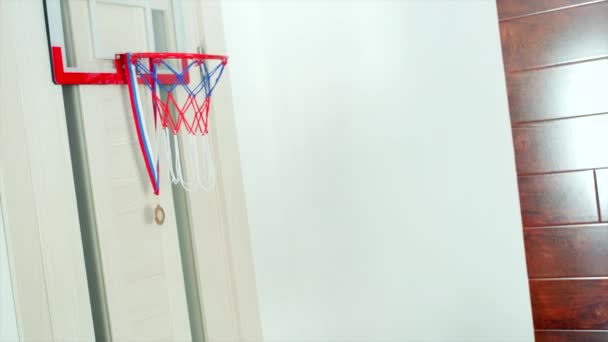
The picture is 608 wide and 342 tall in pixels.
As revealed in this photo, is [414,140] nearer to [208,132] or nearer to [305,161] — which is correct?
[305,161]

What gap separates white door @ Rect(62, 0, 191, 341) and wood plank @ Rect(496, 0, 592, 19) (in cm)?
134

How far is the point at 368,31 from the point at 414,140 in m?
0.51

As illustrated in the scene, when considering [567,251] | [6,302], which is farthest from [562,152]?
[6,302]

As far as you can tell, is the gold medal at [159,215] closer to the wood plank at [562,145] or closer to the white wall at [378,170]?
the white wall at [378,170]

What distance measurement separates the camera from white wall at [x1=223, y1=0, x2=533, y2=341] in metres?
2.59

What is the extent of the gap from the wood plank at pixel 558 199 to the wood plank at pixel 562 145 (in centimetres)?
4

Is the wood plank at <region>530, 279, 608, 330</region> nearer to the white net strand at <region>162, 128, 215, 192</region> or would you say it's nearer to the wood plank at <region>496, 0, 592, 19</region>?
the wood plank at <region>496, 0, 592, 19</region>

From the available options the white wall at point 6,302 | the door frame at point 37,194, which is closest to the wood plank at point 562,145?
the door frame at point 37,194

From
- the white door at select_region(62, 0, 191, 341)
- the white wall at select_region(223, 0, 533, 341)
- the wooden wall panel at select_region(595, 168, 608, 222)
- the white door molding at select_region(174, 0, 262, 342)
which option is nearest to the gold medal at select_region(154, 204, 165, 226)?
the white door at select_region(62, 0, 191, 341)

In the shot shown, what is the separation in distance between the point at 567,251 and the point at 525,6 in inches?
37.9

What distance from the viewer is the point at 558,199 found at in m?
2.50

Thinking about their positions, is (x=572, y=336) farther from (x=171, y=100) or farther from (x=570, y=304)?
(x=171, y=100)

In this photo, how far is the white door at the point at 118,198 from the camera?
2146 millimetres

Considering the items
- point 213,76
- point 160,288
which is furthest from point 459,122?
point 160,288
